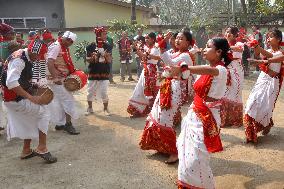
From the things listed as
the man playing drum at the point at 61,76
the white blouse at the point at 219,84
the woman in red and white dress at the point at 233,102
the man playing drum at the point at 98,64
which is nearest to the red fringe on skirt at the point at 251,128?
the woman in red and white dress at the point at 233,102

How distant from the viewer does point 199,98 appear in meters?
4.14

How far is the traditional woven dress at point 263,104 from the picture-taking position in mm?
6207

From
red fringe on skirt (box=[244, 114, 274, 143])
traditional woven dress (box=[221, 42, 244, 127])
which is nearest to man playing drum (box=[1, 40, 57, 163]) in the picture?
red fringe on skirt (box=[244, 114, 274, 143])

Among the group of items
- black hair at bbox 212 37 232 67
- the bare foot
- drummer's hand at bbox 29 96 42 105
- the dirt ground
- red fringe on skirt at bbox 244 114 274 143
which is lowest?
the dirt ground

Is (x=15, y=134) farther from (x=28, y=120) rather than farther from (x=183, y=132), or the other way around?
(x=183, y=132)

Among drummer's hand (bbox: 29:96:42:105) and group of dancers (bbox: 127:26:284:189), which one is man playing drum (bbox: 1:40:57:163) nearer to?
drummer's hand (bbox: 29:96:42:105)

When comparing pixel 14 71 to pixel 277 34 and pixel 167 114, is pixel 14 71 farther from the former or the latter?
pixel 277 34

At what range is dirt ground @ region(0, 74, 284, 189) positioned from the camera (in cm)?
483

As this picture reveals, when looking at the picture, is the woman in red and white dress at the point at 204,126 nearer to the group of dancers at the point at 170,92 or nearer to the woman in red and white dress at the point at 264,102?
the group of dancers at the point at 170,92

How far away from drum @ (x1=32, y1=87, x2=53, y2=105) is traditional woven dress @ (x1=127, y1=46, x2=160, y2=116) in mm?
3029

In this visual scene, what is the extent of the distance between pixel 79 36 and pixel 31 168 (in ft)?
38.9

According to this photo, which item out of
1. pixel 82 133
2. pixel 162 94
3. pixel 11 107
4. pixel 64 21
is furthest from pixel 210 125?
pixel 64 21

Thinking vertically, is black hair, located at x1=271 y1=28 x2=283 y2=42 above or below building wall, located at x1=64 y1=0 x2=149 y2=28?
below

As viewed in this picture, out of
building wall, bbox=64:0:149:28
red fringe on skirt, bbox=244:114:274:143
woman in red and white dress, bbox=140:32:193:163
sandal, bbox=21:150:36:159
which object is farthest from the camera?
building wall, bbox=64:0:149:28
